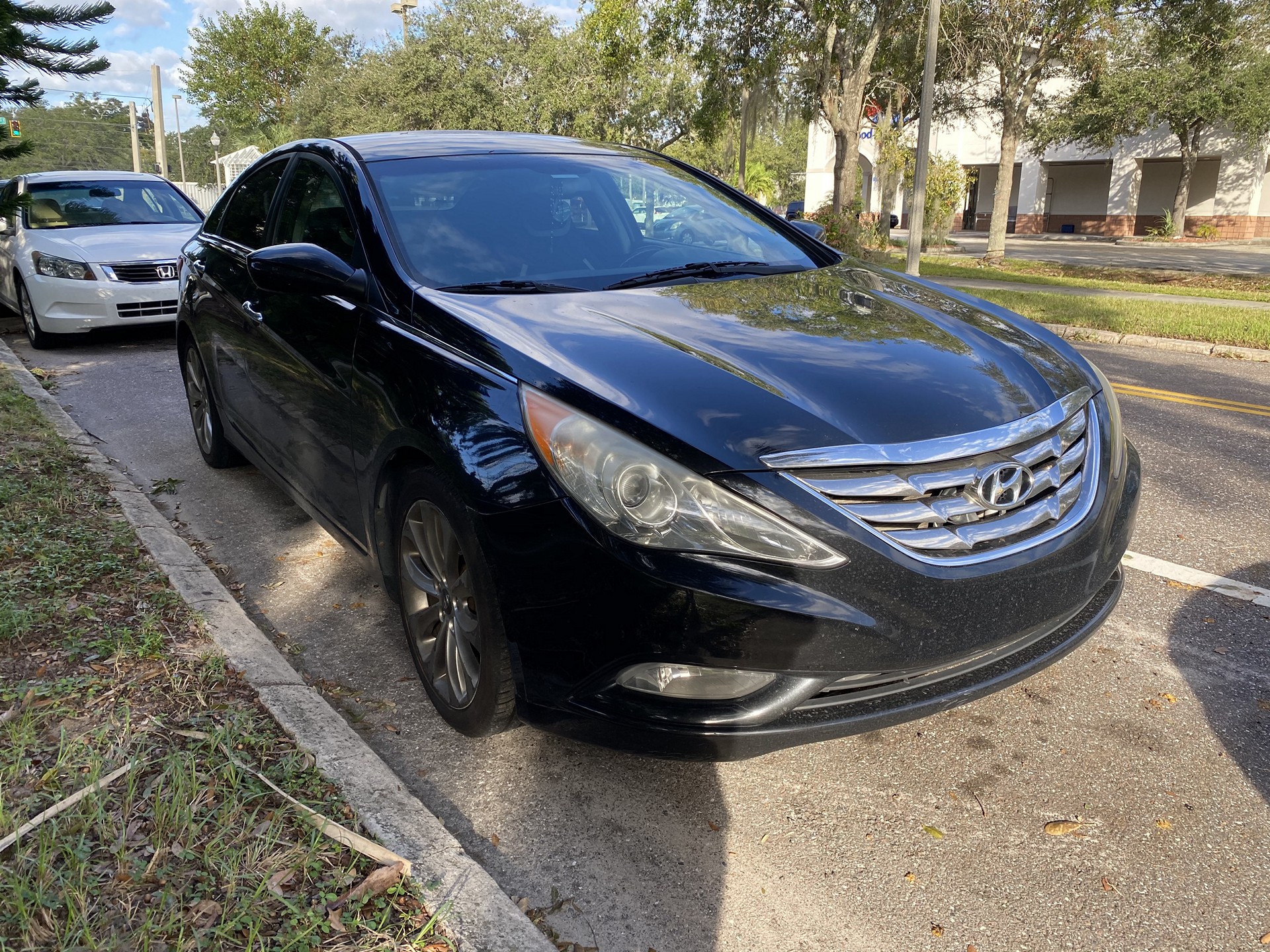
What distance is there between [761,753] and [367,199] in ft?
7.32

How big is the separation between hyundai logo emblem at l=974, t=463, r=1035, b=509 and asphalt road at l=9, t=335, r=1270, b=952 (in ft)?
2.70

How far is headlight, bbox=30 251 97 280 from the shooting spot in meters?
9.15

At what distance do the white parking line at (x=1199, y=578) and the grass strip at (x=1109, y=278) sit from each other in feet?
36.8

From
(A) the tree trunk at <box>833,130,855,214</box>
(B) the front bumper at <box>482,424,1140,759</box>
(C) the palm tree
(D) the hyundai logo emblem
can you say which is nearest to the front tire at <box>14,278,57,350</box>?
(B) the front bumper at <box>482,424,1140,759</box>

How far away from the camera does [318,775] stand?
247cm

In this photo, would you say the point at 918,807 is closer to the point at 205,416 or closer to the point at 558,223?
the point at 558,223

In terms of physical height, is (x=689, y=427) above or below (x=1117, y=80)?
below

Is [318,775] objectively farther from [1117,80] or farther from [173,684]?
[1117,80]

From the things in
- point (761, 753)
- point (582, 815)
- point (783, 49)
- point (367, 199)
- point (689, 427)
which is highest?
point (783, 49)

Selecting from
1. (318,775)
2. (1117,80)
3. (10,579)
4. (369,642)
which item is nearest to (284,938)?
→ (318,775)

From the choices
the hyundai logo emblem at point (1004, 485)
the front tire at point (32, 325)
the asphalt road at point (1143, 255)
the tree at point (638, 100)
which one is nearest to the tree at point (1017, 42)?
the asphalt road at point (1143, 255)

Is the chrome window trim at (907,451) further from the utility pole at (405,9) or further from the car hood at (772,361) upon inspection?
the utility pole at (405,9)

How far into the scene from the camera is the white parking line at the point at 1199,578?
379 cm

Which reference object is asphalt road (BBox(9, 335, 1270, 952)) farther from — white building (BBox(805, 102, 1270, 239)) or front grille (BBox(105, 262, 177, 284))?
white building (BBox(805, 102, 1270, 239))
